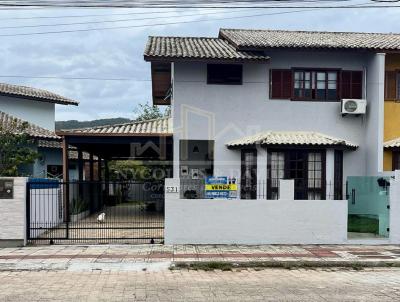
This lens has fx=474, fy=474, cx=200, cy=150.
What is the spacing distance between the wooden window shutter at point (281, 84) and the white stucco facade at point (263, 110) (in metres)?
0.17

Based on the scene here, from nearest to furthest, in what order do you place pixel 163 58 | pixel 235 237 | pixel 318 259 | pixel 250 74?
pixel 318 259, pixel 235 237, pixel 163 58, pixel 250 74

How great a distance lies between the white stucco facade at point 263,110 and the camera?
17.9 m

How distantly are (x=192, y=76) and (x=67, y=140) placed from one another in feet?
17.2

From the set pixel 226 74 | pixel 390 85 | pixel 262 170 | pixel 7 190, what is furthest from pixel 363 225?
pixel 7 190

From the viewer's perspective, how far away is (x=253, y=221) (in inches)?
515

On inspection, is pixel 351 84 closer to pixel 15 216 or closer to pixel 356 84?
pixel 356 84

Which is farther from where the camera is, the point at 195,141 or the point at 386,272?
the point at 195,141

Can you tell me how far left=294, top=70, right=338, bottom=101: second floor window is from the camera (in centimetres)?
1834

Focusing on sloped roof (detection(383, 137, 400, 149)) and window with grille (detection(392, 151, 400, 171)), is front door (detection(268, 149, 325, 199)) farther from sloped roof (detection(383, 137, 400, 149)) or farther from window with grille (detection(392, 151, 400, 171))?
window with grille (detection(392, 151, 400, 171))

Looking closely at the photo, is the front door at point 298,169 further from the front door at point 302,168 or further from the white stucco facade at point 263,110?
the white stucco facade at point 263,110

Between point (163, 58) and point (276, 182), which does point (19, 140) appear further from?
point (276, 182)

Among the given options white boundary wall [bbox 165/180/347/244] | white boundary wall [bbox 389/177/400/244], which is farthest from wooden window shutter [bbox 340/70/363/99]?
white boundary wall [bbox 165/180/347/244]

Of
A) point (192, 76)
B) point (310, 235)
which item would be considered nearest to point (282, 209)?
point (310, 235)

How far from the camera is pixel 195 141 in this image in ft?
60.0
